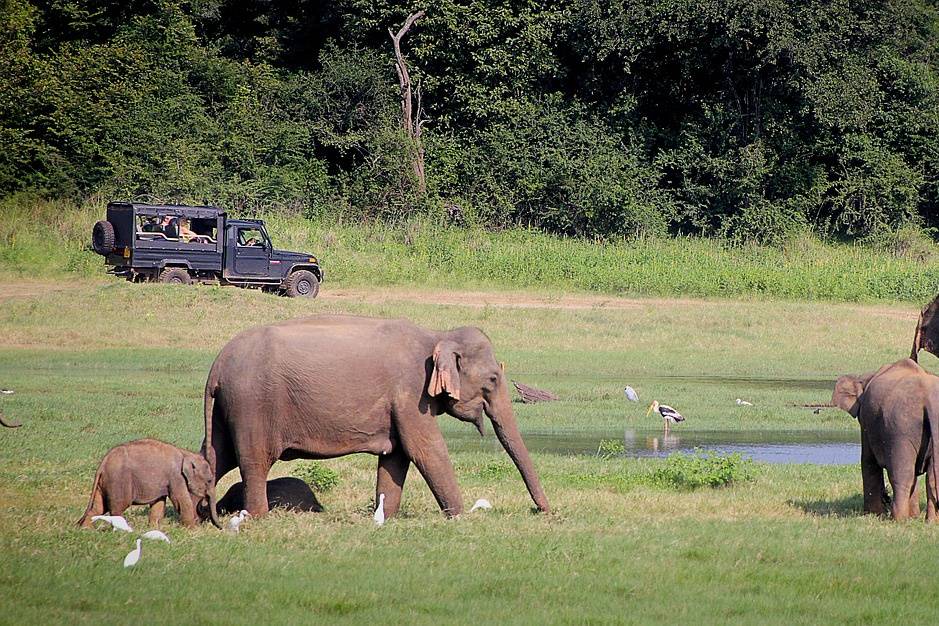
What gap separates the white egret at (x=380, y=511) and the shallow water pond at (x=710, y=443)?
6.31 meters

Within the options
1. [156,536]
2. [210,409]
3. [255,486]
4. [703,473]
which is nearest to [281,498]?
[255,486]

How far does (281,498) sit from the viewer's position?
12.8m

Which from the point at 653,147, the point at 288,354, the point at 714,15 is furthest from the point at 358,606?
the point at 653,147

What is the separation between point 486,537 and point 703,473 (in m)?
4.67

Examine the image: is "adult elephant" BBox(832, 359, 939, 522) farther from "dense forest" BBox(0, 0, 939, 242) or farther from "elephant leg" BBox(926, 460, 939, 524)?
"dense forest" BBox(0, 0, 939, 242)

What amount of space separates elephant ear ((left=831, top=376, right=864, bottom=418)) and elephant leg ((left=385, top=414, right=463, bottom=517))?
4292mm

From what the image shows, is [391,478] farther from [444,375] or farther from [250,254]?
[250,254]

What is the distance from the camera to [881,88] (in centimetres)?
5081

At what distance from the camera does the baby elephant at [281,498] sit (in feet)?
41.9

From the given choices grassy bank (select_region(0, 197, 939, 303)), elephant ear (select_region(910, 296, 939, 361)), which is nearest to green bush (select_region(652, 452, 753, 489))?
elephant ear (select_region(910, 296, 939, 361))

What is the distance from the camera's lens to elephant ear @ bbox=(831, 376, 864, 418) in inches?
550

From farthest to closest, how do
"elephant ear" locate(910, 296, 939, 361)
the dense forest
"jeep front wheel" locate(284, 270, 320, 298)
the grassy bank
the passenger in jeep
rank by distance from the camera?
the dense forest → the grassy bank → "jeep front wheel" locate(284, 270, 320, 298) → the passenger in jeep → "elephant ear" locate(910, 296, 939, 361)

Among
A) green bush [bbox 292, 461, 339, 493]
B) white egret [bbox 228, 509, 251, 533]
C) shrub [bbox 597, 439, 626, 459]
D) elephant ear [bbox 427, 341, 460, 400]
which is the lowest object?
shrub [bbox 597, 439, 626, 459]

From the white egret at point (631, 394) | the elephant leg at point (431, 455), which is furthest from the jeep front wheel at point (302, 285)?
the elephant leg at point (431, 455)
